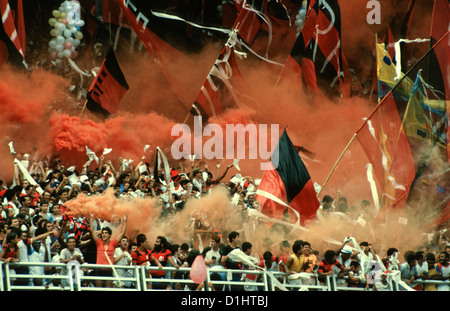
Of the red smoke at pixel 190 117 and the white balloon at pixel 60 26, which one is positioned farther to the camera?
the white balloon at pixel 60 26

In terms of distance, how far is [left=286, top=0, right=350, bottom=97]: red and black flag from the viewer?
14.6 metres

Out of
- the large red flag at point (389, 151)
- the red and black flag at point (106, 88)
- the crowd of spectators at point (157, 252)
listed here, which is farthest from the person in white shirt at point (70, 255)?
the red and black flag at point (106, 88)

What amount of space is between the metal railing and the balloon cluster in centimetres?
958

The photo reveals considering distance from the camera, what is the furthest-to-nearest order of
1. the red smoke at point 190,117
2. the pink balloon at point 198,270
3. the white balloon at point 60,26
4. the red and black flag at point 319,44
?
the white balloon at point 60,26
the red smoke at point 190,117
the red and black flag at point 319,44
the pink balloon at point 198,270

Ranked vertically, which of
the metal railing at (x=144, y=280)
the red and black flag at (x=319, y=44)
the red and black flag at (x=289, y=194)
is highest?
the red and black flag at (x=319, y=44)

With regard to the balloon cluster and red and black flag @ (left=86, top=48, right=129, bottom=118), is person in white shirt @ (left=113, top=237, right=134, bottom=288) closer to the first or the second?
red and black flag @ (left=86, top=48, right=129, bottom=118)

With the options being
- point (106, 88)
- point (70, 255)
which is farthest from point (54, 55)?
point (70, 255)

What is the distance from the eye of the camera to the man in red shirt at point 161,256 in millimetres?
8047

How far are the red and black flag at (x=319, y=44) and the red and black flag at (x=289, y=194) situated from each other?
16.9ft

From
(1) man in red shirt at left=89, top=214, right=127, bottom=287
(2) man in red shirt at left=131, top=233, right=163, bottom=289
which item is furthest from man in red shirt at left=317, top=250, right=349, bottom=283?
(1) man in red shirt at left=89, top=214, right=127, bottom=287

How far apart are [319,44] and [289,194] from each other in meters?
5.62

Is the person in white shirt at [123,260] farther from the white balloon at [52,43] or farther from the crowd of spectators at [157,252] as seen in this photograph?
the white balloon at [52,43]
